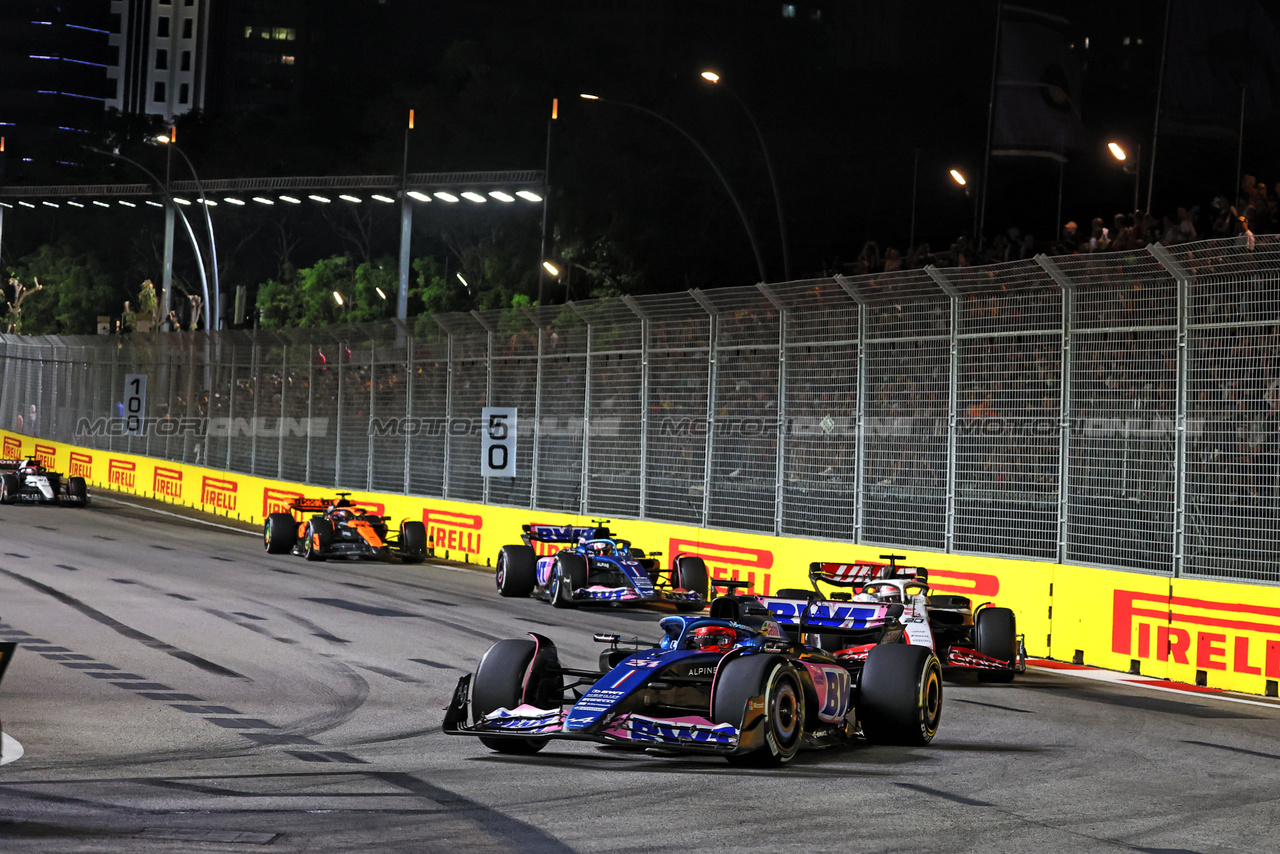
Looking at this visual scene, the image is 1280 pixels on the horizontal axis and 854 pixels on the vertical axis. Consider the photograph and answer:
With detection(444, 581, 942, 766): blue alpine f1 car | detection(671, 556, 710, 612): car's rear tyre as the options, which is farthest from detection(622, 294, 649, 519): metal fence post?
detection(444, 581, 942, 766): blue alpine f1 car

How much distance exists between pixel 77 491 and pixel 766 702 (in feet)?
93.9

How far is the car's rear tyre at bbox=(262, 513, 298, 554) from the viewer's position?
24.6 meters

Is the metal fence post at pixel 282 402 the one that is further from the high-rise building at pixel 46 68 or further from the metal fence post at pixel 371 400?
the high-rise building at pixel 46 68

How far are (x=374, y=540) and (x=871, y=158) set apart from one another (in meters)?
34.9

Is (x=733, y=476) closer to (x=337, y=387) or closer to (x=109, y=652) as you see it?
(x=109, y=652)

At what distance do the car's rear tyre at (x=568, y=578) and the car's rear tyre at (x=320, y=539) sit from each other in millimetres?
6325

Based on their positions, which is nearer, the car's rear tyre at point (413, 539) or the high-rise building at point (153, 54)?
the car's rear tyre at point (413, 539)

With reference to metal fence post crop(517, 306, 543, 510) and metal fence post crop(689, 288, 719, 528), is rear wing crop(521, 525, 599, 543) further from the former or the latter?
metal fence post crop(517, 306, 543, 510)

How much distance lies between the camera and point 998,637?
42.9 feet

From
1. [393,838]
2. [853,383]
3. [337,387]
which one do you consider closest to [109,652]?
[393,838]

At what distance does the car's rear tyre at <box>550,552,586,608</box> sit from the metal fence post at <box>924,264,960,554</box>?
4.17 metres

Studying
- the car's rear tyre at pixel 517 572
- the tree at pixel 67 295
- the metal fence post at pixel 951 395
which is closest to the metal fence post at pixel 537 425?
the car's rear tyre at pixel 517 572

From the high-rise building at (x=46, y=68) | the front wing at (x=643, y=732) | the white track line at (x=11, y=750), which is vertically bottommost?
the white track line at (x=11, y=750)

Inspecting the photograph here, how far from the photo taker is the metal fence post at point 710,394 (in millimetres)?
20406
